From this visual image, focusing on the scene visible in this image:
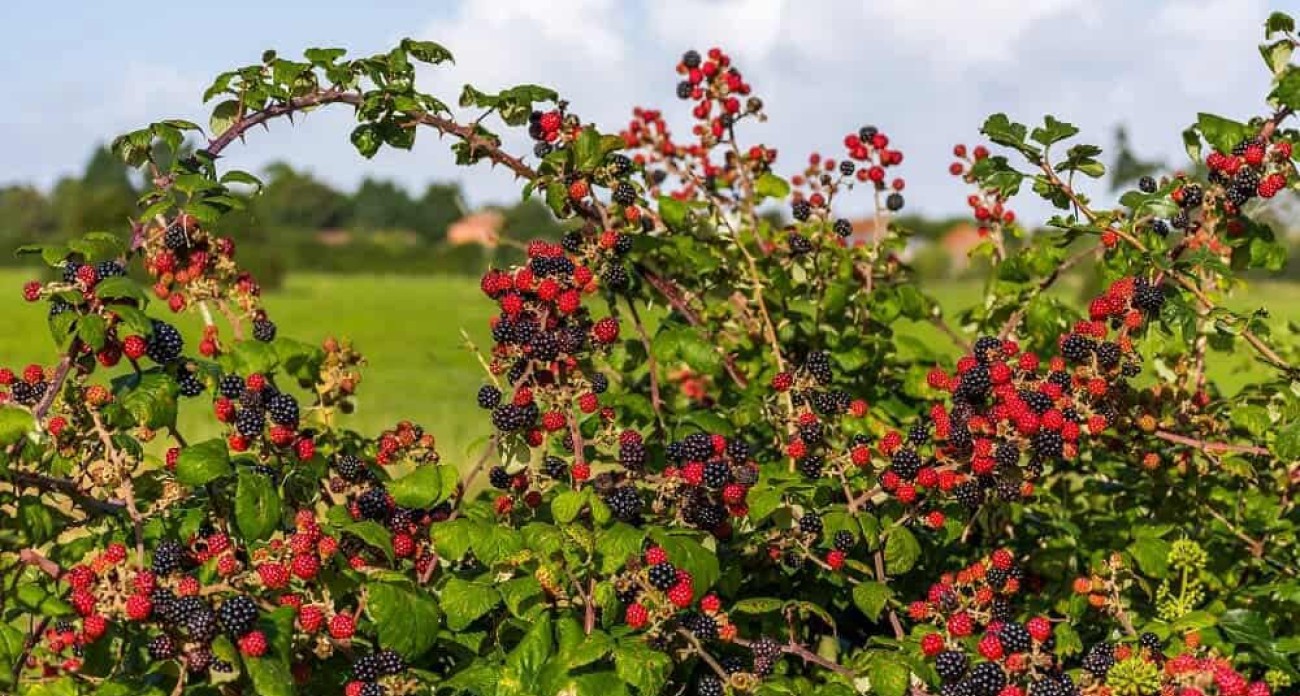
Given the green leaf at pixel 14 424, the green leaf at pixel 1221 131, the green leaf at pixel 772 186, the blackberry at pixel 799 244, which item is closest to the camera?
the green leaf at pixel 14 424

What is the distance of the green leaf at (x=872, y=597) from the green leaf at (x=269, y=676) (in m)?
1.45

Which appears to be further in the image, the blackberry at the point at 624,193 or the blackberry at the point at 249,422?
the blackberry at the point at 624,193

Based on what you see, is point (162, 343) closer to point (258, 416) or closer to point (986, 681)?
point (258, 416)

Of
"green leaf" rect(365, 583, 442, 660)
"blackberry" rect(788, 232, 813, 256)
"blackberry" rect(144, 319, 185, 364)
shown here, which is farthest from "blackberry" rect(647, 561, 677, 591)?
"blackberry" rect(788, 232, 813, 256)

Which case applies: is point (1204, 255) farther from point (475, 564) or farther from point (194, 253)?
point (194, 253)

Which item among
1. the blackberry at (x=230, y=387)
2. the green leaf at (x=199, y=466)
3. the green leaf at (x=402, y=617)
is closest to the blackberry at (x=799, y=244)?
the blackberry at (x=230, y=387)

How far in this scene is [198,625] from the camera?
2875 millimetres

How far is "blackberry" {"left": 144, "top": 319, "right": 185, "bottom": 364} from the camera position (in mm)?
3576

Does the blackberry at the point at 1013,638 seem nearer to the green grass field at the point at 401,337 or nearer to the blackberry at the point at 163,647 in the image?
the green grass field at the point at 401,337

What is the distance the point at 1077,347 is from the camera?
12.2 ft

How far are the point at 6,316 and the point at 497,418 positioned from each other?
47652 mm

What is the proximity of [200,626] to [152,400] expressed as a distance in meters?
0.80

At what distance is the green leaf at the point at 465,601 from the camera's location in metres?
3.27

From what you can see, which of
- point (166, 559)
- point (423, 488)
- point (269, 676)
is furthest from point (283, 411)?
point (269, 676)
